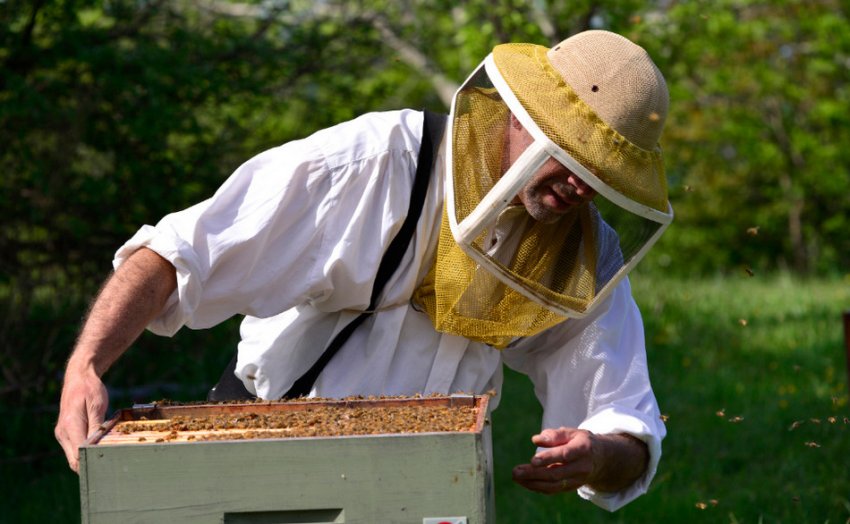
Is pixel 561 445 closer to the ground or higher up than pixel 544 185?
closer to the ground

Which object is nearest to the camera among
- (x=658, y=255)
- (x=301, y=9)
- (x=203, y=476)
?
(x=203, y=476)

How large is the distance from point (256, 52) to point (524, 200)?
3.57m

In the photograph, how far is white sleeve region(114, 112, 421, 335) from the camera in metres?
2.46

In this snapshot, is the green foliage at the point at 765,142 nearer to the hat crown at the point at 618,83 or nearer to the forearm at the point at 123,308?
the hat crown at the point at 618,83

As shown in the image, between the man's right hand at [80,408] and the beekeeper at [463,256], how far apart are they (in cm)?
2

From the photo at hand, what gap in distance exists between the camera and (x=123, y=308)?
233 cm

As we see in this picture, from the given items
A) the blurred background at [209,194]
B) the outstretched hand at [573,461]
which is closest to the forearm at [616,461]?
the outstretched hand at [573,461]

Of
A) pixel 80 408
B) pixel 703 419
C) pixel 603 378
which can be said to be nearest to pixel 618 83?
pixel 603 378

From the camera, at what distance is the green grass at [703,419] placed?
421cm

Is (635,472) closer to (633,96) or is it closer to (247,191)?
(633,96)

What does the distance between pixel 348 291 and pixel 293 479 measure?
767 millimetres

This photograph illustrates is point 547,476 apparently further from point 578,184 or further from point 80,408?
point 80,408

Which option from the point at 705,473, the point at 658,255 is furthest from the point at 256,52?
the point at 658,255

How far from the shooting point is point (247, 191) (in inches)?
99.7
